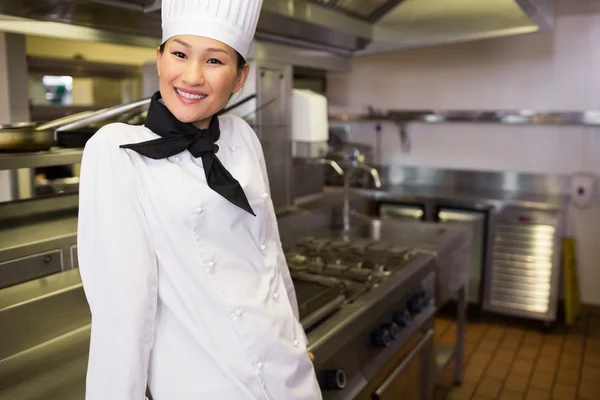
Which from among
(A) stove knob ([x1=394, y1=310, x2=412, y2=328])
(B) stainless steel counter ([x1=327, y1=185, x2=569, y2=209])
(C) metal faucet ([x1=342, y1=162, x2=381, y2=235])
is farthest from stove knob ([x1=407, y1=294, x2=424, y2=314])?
(B) stainless steel counter ([x1=327, y1=185, x2=569, y2=209])

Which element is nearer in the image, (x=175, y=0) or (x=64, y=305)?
(x=175, y=0)

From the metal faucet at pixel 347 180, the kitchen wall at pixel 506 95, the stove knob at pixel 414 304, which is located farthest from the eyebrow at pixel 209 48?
the kitchen wall at pixel 506 95

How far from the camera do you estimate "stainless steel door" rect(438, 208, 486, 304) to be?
163 inches

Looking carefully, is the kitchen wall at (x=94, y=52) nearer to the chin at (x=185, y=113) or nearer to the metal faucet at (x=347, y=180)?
the metal faucet at (x=347, y=180)

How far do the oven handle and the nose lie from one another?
4.20 ft

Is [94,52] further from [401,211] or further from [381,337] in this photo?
[381,337]

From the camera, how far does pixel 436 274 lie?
258cm

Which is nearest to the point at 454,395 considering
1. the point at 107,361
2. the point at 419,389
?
the point at 419,389

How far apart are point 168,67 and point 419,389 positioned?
1819 mm

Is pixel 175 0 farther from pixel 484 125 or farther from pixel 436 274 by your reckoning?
pixel 484 125

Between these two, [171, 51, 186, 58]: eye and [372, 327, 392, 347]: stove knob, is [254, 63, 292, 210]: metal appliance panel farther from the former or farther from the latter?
[171, 51, 186, 58]: eye

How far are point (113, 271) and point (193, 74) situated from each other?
1.29ft

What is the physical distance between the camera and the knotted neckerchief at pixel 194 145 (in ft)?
3.76

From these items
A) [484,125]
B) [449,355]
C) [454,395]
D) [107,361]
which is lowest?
[454,395]
